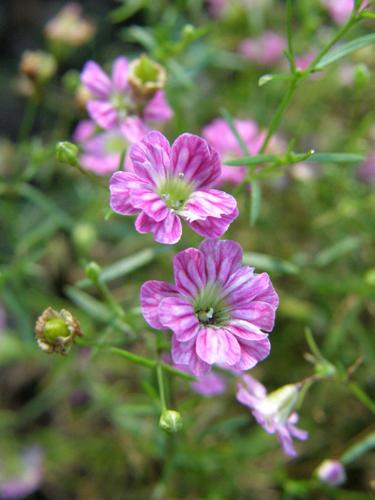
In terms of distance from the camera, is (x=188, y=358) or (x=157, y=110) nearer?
(x=188, y=358)

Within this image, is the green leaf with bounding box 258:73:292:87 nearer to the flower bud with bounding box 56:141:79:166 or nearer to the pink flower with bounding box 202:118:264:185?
the flower bud with bounding box 56:141:79:166

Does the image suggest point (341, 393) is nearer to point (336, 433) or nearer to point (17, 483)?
point (336, 433)

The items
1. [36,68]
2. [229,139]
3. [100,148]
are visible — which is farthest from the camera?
[229,139]

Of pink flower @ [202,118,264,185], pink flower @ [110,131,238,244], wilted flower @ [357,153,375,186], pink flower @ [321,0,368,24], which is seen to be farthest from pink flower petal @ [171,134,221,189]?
wilted flower @ [357,153,375,186]

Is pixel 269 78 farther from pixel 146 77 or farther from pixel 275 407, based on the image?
pixel 275 407

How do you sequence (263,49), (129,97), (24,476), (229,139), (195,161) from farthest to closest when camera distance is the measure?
1. (263,49)
2. (24,476)
3. (229,139)
4. (129,97)
5. (195,161)

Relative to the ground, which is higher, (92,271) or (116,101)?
(116,101)

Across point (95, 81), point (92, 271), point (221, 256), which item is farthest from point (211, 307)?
point (95, 81)
